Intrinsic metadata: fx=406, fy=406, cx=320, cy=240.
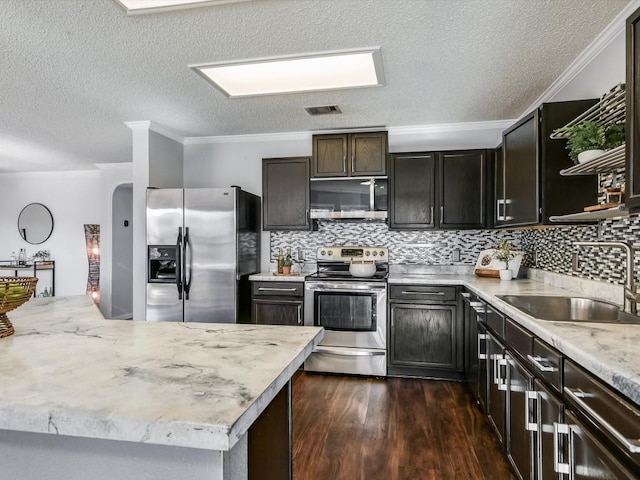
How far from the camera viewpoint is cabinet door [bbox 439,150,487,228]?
382cm

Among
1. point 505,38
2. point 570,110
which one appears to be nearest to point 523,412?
point 570,110

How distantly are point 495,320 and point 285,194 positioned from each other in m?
2.50

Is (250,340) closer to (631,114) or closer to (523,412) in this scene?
(523,412)

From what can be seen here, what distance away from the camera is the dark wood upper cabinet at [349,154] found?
157 inches

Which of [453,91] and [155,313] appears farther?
[155,313]

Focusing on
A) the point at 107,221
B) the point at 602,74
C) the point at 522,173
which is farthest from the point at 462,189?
the point at 107,221

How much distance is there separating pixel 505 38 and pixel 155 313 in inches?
143

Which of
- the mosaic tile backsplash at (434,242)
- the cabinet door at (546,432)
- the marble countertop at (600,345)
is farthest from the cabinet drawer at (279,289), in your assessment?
the cabinet door at (546,432)

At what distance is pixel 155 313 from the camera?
392 centimetres

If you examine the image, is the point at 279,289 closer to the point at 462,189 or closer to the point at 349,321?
the point at 349,321

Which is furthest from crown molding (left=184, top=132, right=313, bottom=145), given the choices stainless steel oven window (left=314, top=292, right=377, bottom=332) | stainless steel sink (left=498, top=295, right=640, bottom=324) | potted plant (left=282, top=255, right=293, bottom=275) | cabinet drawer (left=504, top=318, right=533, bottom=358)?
cabinet drawer (left=504, top=318, right=533, bottom=358)

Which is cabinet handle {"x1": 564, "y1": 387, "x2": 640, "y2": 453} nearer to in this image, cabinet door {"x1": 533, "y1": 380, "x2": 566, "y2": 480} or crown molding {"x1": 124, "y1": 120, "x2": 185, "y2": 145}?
cabinet door {"x1": 533, "y1": 380, "x2": 566, "y2": 480}

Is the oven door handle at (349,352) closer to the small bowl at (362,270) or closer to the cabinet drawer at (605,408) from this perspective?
the small bowl at (362,270)

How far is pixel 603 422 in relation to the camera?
1106mm
